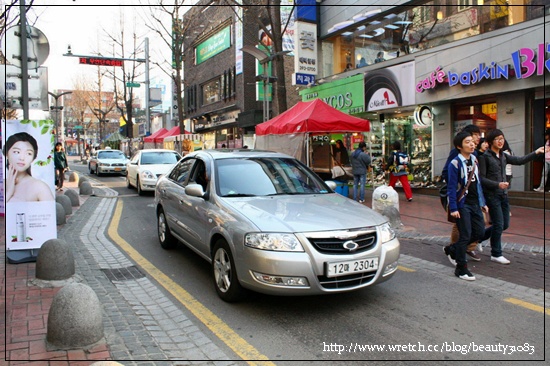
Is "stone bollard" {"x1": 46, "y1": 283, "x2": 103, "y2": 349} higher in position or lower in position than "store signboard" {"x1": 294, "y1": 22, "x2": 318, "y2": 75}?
lower

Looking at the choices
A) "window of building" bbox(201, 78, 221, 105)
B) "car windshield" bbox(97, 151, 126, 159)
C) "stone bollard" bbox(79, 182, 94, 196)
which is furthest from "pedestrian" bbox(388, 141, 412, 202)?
"window of building" bbox(201, 78, 221, 105)

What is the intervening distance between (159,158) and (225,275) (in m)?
11.6

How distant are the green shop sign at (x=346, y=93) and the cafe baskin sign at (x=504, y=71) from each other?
320 centimetres

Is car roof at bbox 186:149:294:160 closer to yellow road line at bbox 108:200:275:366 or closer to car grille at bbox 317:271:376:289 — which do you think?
yellow road line at bbox 108:200:275:366

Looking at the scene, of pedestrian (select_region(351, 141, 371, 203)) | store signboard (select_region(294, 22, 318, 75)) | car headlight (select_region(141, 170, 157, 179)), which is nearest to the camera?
pedestrian (select_region(351, 141, 371, 203))

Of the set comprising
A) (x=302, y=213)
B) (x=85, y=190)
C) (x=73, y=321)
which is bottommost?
(x=73, y=321)

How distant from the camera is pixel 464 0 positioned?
41.6ft

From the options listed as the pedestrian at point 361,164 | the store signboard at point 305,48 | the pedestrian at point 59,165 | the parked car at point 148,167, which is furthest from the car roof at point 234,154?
the store signboard at point 305,48

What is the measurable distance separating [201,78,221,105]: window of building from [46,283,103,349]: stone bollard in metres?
28.3

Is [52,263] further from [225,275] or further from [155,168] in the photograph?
[155,168]

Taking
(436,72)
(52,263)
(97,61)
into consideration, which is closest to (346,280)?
(52,263)

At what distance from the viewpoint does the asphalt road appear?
11.5 feet

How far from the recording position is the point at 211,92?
32.6m

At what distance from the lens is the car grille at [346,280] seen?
3.99 metres
